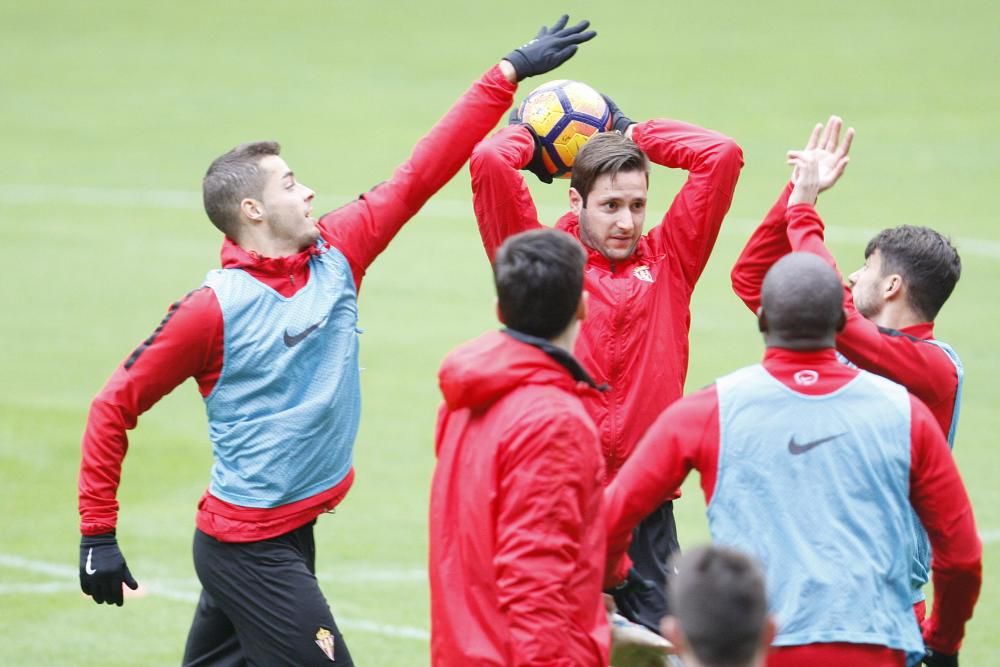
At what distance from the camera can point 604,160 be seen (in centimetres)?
666

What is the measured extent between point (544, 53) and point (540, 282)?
2.11 metres

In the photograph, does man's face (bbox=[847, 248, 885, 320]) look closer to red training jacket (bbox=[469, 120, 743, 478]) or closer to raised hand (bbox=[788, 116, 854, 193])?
raised hand (bbox=[788, 116, 854, 193])

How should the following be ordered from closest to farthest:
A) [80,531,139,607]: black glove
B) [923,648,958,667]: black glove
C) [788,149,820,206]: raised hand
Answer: [923,648,958,667]: black glove
[788,149,820,206]: raised hand
[80,531,139,607]: black glove

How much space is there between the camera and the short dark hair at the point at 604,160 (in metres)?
6.66

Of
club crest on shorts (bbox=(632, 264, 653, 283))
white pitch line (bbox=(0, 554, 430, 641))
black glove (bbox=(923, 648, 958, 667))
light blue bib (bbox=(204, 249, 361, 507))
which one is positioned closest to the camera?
black glove (bbox=(923, 648, 958, 667))

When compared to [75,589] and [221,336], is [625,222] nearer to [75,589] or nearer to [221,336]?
[221,336]

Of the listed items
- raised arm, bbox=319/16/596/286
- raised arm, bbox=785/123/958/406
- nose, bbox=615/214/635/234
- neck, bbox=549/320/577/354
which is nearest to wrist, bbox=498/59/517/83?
raised arm, bbox=319/16/596/286

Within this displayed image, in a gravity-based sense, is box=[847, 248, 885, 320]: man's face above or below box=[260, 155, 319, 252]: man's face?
below

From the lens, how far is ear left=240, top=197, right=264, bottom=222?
6.77m

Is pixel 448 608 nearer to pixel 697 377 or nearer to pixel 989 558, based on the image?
pixel 989 558

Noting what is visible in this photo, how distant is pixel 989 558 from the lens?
11.1 metres

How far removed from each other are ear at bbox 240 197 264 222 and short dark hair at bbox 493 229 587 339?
187 centimetres

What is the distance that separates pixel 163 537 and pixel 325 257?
530 cm

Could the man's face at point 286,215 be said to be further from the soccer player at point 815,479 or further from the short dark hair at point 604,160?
the soccer player at point 815,479
